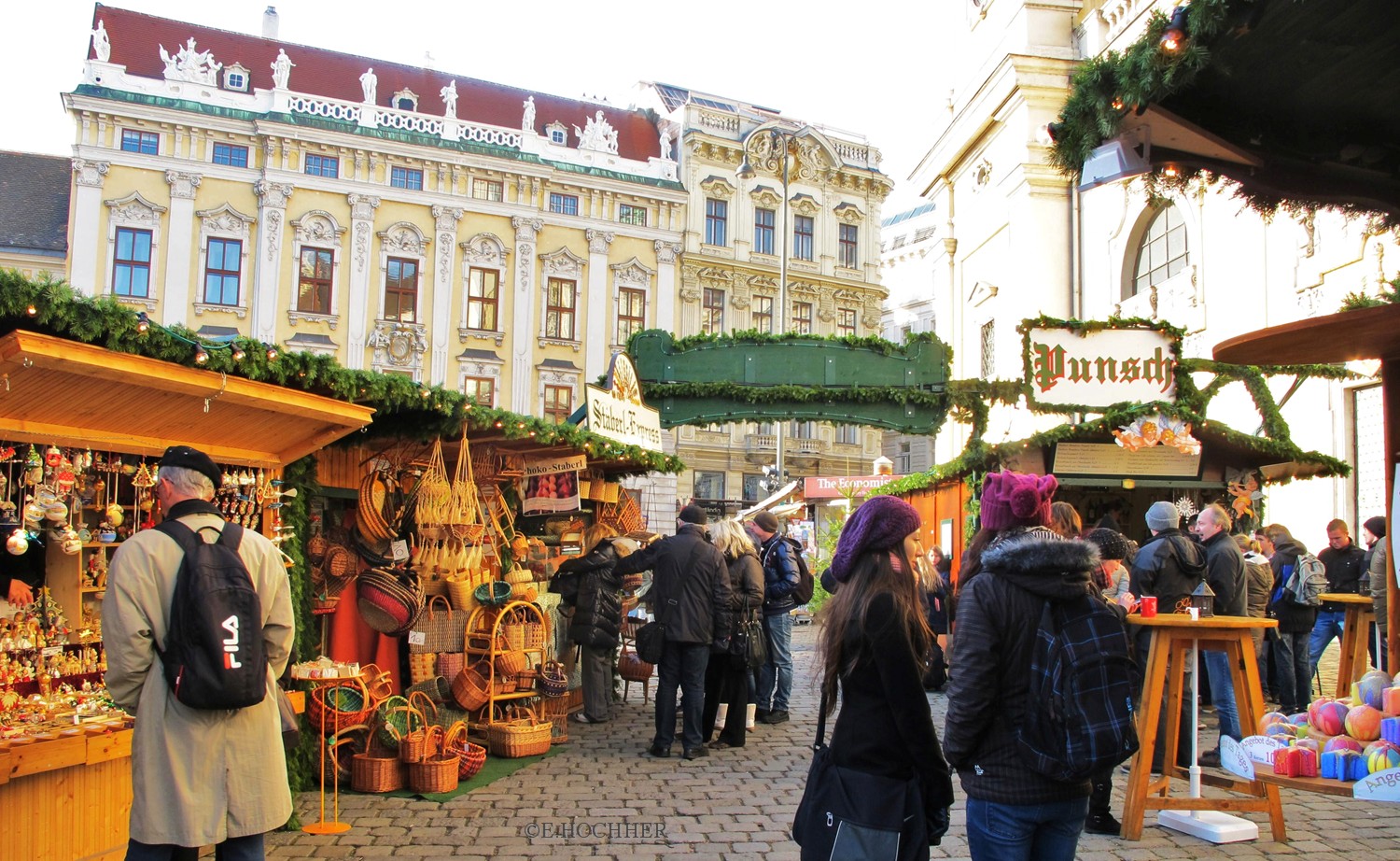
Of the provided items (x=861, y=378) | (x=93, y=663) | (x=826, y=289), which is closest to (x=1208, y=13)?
(x=93, y=663)

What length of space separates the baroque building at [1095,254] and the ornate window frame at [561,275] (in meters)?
13.9

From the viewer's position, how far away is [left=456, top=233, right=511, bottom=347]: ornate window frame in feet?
118

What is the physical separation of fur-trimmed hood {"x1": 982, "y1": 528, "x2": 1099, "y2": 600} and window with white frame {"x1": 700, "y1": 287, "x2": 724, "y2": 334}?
1479 inches

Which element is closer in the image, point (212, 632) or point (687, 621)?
point (212, 632)

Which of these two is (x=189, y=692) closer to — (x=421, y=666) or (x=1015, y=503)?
(x=1015, y=503)

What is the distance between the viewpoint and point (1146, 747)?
5793mm

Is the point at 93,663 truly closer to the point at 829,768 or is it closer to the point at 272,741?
the point at 272,741

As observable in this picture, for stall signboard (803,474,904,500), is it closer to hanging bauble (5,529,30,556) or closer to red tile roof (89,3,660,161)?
hanging bauble (5,529,30,556)

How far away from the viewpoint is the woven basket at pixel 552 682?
856 cm

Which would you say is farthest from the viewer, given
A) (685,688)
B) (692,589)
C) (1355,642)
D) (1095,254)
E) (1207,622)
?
(1095,254)

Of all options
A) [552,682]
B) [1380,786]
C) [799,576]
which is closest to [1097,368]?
[799,576]

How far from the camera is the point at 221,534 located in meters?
3.93

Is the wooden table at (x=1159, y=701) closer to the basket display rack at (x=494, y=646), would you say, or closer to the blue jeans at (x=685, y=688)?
the blue jeans at (x=685, y=688)

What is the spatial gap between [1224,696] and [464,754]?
4.90m
